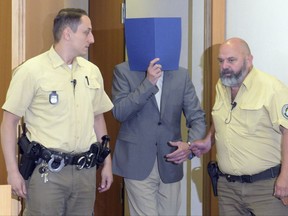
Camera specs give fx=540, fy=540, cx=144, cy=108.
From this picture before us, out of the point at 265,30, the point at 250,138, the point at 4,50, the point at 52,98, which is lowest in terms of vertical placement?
the point at 250,138

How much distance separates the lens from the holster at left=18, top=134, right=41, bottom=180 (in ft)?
8.73

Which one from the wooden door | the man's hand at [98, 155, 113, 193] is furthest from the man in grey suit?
the wooden door

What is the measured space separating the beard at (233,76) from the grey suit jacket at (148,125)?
313mm

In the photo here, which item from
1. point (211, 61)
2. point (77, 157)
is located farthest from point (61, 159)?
point (211, 61)

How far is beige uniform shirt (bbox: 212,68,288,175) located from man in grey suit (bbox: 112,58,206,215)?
12.2 inches

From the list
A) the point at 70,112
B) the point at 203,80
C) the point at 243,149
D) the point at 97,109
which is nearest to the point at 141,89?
the point at 97,109

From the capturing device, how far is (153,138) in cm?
313

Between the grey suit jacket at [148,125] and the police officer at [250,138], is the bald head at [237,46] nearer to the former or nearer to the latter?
the police officer at [250,138]

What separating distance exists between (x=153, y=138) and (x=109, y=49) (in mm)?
1662

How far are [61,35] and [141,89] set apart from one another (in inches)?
21.0

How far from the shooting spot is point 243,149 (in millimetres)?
2891

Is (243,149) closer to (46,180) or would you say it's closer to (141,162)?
(141,162)

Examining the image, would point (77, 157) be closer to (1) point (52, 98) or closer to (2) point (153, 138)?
(1) point (52, 98)

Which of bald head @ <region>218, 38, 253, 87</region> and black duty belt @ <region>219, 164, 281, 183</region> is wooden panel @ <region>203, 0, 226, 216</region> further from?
black duty belt @ <region>219, 164, 281, 183</region>
